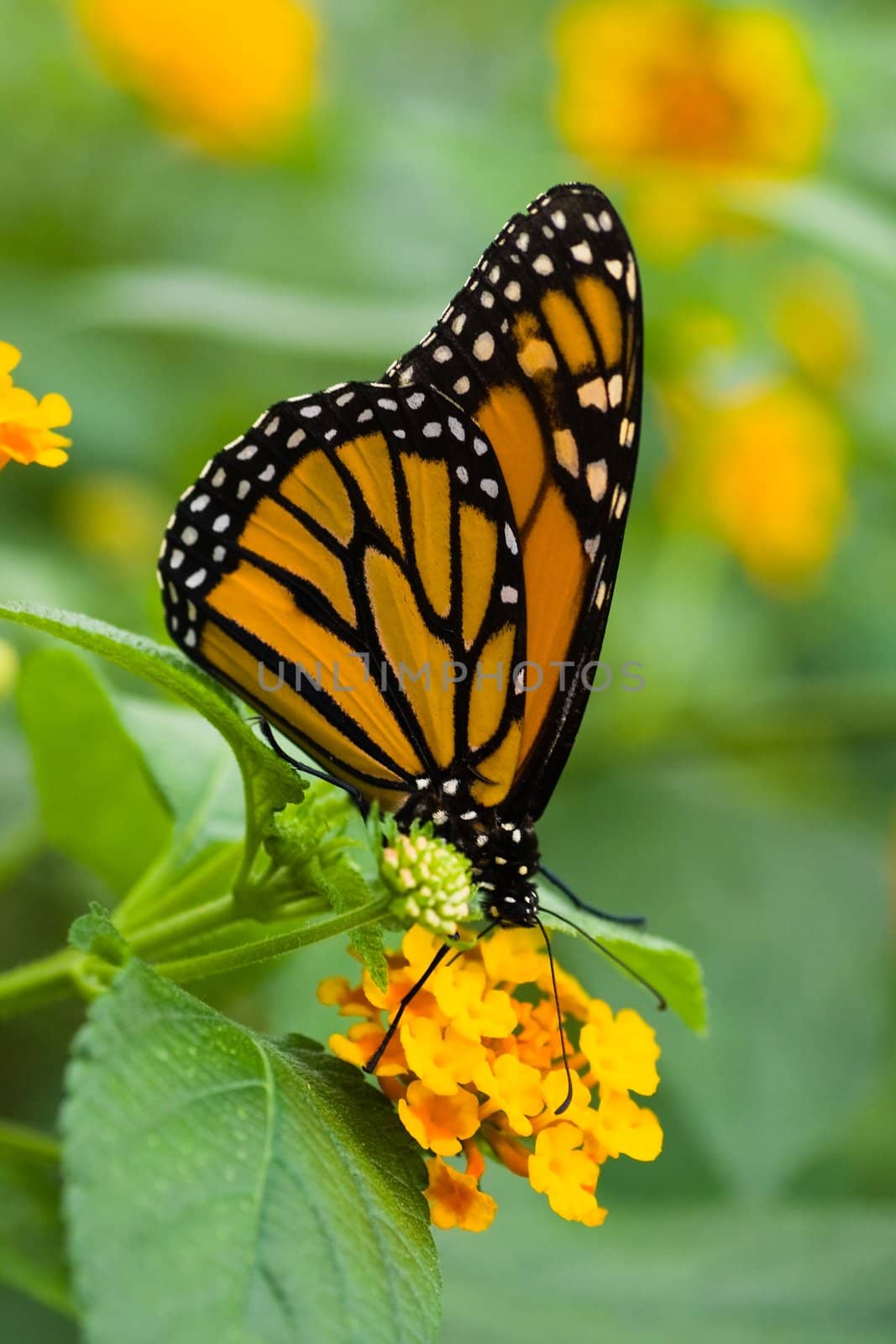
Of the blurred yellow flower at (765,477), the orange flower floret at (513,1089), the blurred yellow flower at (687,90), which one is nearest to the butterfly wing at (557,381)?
the orange flower floret at (513,1089)

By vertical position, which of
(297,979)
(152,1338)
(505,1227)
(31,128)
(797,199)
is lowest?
(152,1338)

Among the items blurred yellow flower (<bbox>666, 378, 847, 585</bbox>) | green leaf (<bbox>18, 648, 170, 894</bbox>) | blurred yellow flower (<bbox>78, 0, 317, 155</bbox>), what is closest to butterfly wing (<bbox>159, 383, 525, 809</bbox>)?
green leaf (<bbox>18, 648, 170, 894</bbox>)

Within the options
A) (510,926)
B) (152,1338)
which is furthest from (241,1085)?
(510,926)

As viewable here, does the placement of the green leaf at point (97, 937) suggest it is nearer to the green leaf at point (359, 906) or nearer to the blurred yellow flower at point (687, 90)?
the green leaf at point (359, 906)

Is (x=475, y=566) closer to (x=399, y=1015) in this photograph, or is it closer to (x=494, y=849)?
(x=494, y=849)

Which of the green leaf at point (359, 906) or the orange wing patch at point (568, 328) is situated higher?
the orange wing patch at point (568, 328)

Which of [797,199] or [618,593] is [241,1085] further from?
[618,593]

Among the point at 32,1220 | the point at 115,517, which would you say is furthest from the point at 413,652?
the point at 115,517
